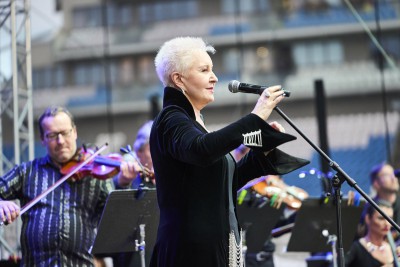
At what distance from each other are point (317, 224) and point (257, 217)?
0.39m

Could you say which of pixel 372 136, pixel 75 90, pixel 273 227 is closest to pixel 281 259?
pixel 372 136

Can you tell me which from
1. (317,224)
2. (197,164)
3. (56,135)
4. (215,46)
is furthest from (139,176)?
(215,46)

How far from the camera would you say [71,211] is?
4047 mm

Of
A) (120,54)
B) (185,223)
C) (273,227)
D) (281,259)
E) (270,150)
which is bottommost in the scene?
(281,259)

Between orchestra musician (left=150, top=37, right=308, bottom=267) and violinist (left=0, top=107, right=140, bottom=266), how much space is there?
49.7 inches

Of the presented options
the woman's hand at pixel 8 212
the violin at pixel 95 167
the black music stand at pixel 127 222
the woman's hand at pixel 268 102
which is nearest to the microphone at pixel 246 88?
the woman's hand at pixel 268 102

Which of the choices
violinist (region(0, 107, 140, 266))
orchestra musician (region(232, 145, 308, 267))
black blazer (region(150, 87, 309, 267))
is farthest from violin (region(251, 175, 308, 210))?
black blazer (region(150, 87, 309, 267))

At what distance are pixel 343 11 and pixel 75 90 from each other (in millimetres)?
8705

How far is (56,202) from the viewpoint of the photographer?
404cm

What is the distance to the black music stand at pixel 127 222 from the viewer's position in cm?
392

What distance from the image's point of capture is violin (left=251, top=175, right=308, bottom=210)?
16.2 ft

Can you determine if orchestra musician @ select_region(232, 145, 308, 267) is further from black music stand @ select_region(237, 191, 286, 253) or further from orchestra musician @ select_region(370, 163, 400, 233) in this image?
orchestra musician @ select_region(370, 163, 400, 233)

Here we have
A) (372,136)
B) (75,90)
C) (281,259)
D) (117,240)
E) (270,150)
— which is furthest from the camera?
(75,90)

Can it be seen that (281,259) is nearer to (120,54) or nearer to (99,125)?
(99,125)
